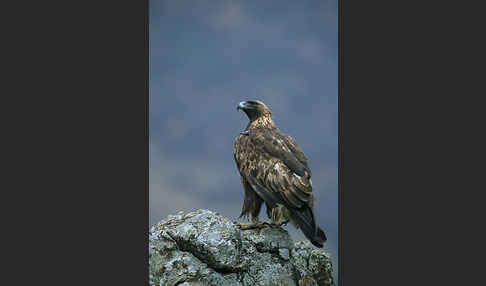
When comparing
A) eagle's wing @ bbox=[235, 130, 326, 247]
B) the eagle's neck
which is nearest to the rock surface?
eagle's wing @ bbox=[235, 130, 326, 247]

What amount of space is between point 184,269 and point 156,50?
10.9 feet

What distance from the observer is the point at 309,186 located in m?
8.08

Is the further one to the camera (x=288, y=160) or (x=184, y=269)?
(x=288, y=160)

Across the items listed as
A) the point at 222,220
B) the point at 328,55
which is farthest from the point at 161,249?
the point at 328,55

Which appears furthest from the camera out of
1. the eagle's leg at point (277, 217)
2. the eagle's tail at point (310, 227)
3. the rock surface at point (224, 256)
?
the eagle's leg at point (277, 217)

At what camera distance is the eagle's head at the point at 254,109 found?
8539mm

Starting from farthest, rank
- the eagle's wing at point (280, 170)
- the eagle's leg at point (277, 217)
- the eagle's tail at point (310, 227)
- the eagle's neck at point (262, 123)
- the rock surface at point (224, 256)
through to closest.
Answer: the eagle's neck at point (262, 123) → the eagle's leg at point (277, 217) → the eagle's wing at point (280, 170) → the eagle's tail at point (310, 227) → the rock surface at point (224, 256)

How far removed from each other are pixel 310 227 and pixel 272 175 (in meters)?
0.98

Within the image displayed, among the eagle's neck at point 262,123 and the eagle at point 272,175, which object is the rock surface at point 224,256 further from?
the eagle's neck at point 262,123

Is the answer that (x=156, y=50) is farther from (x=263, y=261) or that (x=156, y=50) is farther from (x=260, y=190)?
(x=263, y=261)

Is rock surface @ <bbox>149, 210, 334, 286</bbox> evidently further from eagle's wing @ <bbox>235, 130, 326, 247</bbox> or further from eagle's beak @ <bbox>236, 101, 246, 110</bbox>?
eagle's beak @ <bbox>236, 101, 246, 110</bbox>

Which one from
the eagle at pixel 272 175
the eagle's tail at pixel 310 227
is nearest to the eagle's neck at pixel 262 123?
the eagle at pixel 272 175

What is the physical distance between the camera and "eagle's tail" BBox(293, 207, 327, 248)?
7855mm

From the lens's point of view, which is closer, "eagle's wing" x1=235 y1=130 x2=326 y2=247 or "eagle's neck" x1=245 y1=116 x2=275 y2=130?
"eagle's wing" x1=235 y1=130 x2=326 y2=247
